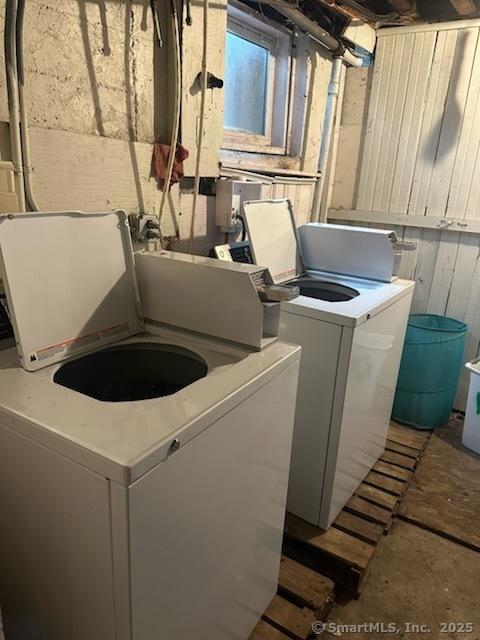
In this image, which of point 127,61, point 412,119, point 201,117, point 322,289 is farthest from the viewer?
point 412,119

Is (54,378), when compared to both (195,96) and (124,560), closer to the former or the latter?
(124,560)

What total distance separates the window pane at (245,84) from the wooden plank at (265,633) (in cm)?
210

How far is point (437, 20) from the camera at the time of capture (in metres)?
2.50

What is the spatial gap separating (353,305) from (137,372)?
0.82m

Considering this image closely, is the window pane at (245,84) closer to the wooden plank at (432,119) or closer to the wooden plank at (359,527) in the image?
the wooden plank at (432,119)

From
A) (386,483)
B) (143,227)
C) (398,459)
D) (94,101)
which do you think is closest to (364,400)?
(386,483)

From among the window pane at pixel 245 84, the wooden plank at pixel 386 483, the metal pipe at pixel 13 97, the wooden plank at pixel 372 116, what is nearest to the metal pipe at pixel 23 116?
the metal pipe at pixel 13 97

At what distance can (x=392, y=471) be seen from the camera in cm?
220

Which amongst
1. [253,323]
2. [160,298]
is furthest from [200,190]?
[253,323]

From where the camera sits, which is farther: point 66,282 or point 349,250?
point 349,250

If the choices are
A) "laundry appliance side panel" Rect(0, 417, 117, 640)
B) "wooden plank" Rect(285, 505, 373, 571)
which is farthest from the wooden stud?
"laundry appliance side panel" Rect(0, 417, 117, 640)

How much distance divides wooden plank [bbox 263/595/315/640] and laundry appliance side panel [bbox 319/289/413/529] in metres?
0.38

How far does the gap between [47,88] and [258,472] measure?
1.21 metres

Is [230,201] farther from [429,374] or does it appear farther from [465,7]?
[465,7]
